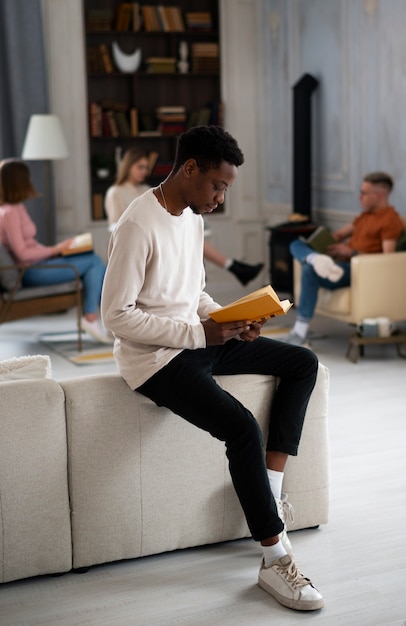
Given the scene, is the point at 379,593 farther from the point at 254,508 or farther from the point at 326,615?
the point at 254,508

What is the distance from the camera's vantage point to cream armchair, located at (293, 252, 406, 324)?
5512mm

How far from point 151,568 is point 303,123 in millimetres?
4930

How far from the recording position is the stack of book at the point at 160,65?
765cm

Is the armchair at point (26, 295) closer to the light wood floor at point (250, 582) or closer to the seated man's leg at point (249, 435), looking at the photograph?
the light wood floor at point (250, 582)

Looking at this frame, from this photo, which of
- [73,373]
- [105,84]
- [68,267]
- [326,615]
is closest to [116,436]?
[326,615]

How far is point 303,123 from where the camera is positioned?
7.12 metres

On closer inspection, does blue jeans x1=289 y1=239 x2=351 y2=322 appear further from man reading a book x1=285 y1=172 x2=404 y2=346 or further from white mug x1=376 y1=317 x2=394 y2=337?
white mug x1=376 y1=317 x2=394 y2=337

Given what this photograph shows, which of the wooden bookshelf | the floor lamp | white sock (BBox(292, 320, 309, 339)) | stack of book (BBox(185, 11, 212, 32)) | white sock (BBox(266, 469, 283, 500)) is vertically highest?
stack of book (BBox(185, 11, 212, 32))

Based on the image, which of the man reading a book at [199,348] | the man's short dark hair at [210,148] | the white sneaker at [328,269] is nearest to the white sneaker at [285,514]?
the man reading a book at [199,348]

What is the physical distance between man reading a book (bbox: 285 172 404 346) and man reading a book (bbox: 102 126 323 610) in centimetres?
281

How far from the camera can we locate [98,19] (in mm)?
7473

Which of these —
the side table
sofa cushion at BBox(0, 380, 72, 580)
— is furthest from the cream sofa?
the side table

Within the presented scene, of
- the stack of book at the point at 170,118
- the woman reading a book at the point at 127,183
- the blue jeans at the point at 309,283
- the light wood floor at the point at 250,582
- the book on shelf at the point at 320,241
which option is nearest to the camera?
the light wood floor at the point at 250,582

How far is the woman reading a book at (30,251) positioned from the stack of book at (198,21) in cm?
271
